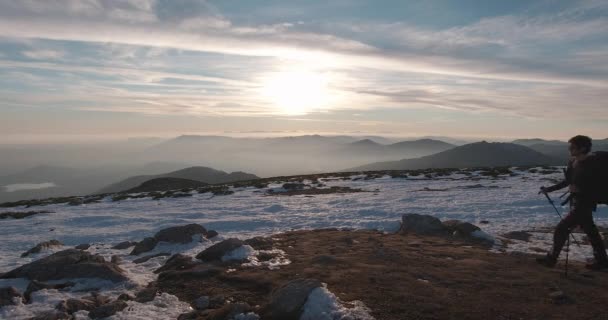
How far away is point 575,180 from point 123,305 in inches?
401

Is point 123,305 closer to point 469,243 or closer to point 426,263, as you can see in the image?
point 426,263

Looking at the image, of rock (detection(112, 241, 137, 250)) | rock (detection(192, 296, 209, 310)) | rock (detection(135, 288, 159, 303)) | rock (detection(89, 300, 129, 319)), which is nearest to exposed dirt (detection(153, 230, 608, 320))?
rock (detection(192, 296, 209, 310))

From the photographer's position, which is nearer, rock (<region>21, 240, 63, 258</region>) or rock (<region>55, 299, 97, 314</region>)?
rock (<region>55, 299, 97, 314</region>)

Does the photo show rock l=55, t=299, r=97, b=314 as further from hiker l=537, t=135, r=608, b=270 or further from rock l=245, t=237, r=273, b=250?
hiker l=537, t=135, r=608, b=270

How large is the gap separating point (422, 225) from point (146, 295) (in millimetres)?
9885

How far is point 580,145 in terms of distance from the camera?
886 centimetres

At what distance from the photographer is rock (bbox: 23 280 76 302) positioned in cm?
836

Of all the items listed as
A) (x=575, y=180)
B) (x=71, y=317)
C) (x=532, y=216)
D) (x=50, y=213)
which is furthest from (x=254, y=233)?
(x=50, y=213)

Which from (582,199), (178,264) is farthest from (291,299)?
(582,199)

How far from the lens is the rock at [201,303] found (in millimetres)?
7608

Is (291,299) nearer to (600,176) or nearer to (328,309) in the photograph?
(328,309)

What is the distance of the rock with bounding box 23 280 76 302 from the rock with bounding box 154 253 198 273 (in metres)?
2.08

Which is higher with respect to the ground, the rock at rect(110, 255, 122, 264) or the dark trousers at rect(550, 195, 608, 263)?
the dark trousers at rect(550, 195, 608, 263)

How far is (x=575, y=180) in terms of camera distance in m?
8.95
